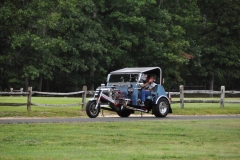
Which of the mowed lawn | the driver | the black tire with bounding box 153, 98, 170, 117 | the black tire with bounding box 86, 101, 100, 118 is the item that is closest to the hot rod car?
the black tire with bounding box 153, 98, 170, 117

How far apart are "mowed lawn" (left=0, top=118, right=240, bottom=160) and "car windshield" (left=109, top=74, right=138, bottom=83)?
5.89 metres

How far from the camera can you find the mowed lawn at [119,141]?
14.6m

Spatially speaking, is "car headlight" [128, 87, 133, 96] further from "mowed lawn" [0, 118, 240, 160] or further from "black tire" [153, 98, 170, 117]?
"mowed lawn" [0, 118, 240, 160]

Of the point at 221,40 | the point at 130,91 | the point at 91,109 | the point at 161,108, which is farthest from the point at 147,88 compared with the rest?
the point at 221,40

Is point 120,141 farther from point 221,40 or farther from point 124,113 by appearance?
point 221,40

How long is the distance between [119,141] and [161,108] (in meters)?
12.0

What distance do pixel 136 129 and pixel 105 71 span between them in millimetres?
41922

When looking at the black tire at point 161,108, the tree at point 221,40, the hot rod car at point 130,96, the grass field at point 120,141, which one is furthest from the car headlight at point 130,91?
the tree at point 221,40

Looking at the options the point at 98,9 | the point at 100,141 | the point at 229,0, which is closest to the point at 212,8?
the point at 229,0

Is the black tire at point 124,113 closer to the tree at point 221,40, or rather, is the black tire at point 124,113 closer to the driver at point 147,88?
the driver at point 147,88

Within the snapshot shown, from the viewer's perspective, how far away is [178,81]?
71.2 metres

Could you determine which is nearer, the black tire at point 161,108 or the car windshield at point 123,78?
the black tire at point 161,108

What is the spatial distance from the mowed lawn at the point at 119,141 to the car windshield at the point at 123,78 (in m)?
5.89

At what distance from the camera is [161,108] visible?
96.7ft
